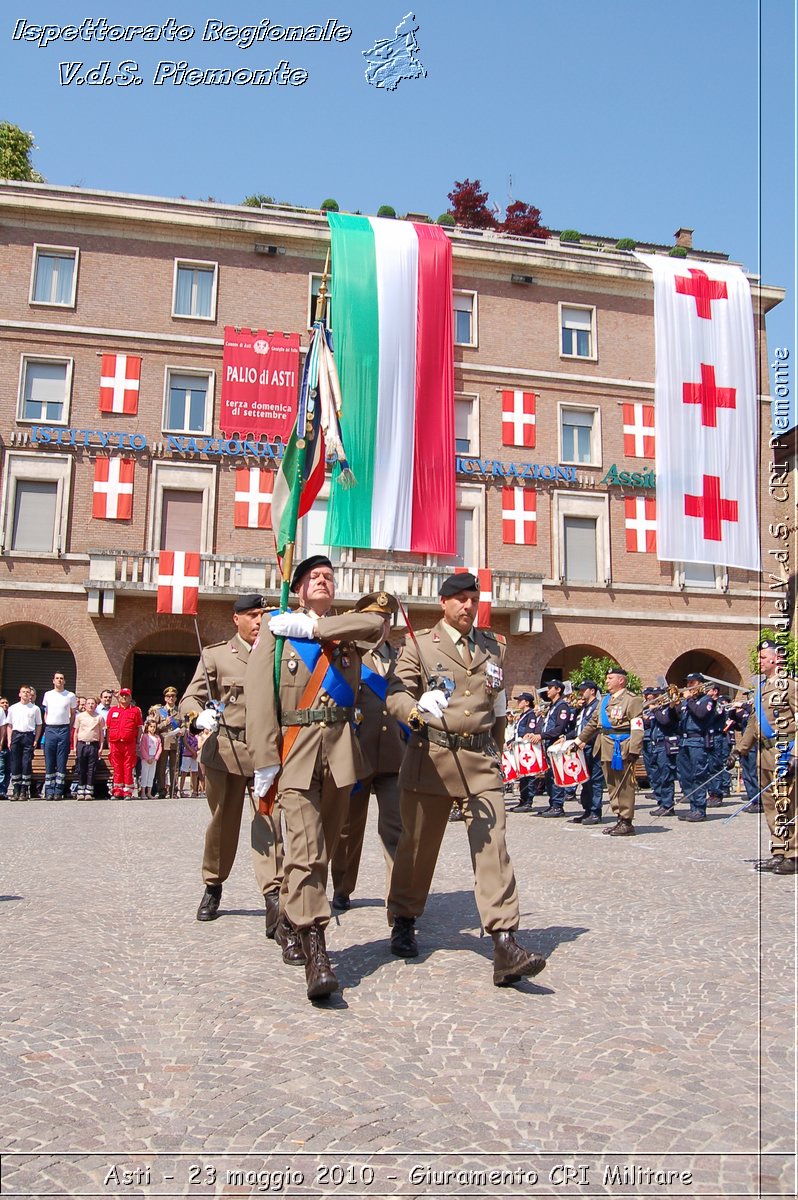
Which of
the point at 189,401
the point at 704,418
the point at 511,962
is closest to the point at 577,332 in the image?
the point at 704,418

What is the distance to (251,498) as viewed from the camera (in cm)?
2647

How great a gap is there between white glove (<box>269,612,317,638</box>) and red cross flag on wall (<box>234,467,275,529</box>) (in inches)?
842

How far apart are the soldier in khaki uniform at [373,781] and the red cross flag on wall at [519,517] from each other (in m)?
21.5

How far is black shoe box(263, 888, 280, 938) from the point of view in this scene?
599 cm

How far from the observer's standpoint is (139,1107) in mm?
3402

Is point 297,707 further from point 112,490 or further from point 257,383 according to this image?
point 257,383

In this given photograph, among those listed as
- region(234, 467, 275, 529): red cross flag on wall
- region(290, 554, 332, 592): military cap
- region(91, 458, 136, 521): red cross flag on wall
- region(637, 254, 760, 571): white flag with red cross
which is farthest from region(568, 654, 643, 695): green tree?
region(290, 554, 332, 592): military cap

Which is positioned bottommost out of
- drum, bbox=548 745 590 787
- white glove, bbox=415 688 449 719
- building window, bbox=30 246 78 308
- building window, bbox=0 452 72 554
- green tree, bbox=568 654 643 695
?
drum, bbox=548 745 590 787

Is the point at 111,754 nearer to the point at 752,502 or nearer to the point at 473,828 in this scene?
the point at 473,828

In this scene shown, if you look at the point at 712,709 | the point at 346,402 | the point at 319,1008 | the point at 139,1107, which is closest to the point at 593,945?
the point at 319,1008

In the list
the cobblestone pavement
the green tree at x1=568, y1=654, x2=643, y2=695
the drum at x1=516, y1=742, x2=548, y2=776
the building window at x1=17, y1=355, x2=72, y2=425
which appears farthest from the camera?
the building window at x1=17, y1=355, x2=72, y2=425

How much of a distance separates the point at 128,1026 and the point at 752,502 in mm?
27618

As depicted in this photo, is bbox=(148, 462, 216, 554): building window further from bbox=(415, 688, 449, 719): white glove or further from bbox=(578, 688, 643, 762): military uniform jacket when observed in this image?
bbox=(415, 688, 449, 719): white glove

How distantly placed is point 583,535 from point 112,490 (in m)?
13.5
